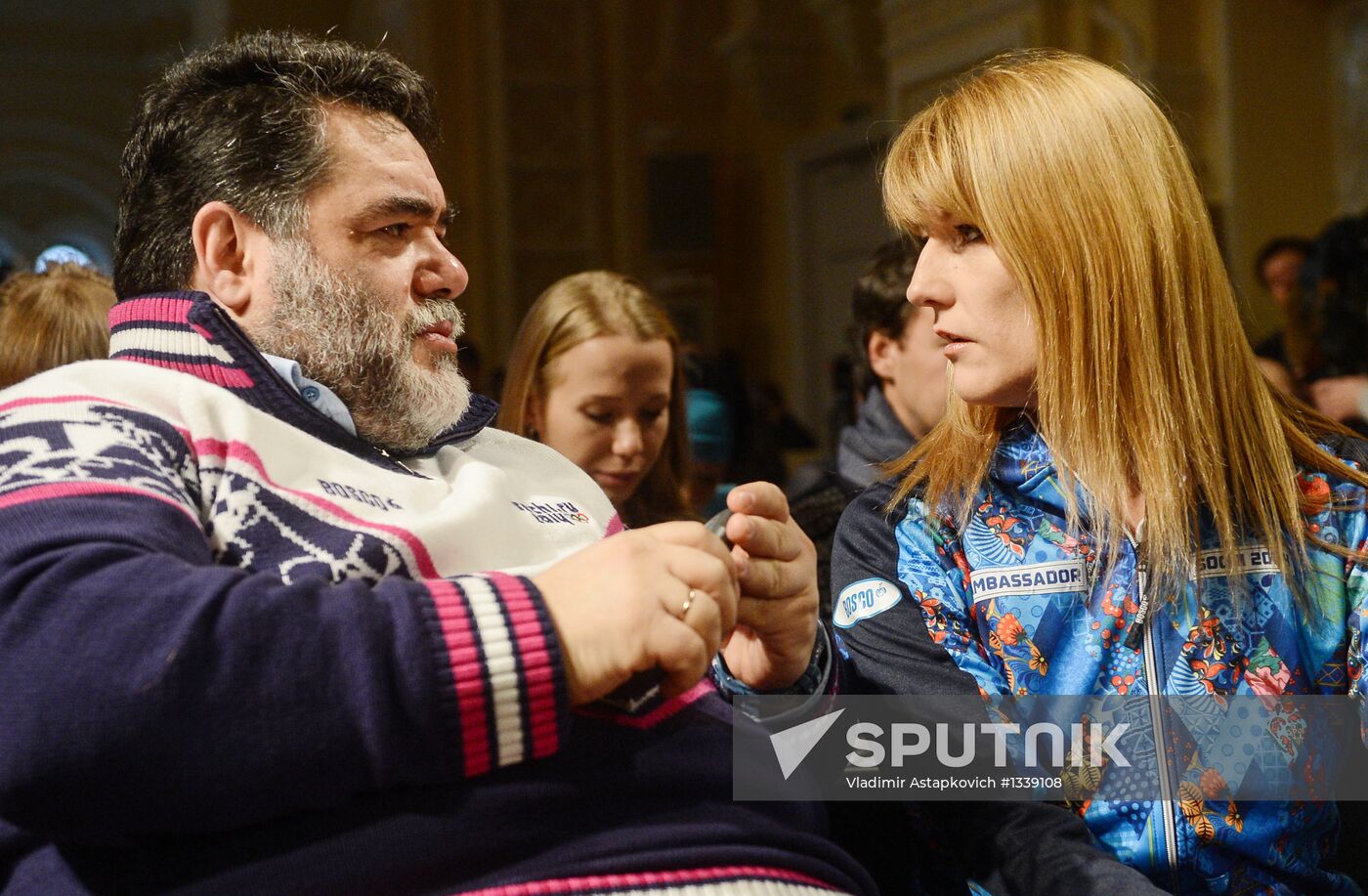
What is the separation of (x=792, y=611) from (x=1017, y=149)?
0.55 metres

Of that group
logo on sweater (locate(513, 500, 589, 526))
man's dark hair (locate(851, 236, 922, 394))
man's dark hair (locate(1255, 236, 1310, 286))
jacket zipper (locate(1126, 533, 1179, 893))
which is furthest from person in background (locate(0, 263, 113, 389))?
man's dark hair (locate(1255, 236, 1310, 286))

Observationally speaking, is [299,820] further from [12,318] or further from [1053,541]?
[12,318]

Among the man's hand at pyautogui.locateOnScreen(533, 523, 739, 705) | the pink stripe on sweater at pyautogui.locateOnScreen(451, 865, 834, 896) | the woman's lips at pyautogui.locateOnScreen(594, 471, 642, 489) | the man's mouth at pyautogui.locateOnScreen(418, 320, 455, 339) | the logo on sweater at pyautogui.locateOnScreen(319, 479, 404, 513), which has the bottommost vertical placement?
the pink stripe on sweater at pyautogui.locateOnScreen(451, 865, 834, 896)

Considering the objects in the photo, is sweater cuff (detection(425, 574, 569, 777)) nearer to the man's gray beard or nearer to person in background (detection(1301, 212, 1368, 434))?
the man's gray beard

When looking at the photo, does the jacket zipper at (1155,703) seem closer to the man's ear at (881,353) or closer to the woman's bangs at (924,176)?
the woman's bangs at (924,176)

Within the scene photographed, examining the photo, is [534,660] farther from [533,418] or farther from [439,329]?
[533,418]

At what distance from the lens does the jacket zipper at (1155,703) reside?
124 centimetres

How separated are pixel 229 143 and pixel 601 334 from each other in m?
1.31

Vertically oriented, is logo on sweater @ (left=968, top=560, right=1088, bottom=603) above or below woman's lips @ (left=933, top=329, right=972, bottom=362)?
below

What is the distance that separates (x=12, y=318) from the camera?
2123 millimetres

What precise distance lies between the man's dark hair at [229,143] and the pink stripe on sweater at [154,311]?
81 mm

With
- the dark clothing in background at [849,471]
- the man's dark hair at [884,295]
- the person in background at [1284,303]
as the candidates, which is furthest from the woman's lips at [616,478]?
the person in background at [1284,303]

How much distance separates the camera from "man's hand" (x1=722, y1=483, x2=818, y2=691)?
1.09m

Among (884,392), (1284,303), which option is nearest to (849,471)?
A: (884,392)
